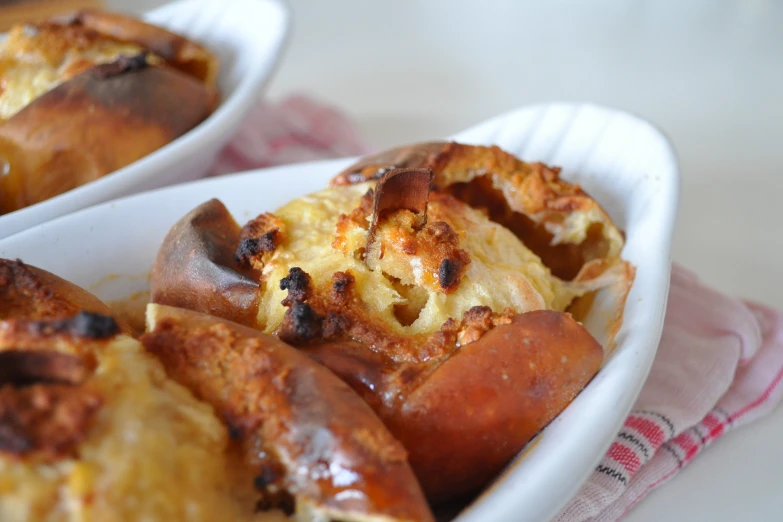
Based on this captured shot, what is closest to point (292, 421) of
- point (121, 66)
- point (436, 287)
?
point (436, 287)

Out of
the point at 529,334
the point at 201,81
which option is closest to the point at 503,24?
the point at 201,81

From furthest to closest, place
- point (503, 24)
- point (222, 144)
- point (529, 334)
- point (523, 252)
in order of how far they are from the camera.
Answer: point (503, 24), point (222, 144), point (523, 252), point (529, 334)

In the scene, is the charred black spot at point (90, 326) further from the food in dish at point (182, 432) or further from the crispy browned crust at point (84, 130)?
the crispy browned crust at point (84, 130)

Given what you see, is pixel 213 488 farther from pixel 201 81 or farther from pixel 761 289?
pixel 761 289

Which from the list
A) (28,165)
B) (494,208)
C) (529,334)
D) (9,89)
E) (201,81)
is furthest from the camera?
(201,81)

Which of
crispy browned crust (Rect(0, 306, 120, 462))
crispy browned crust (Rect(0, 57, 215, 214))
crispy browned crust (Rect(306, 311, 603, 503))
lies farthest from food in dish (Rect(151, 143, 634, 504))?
crispy browned crust (Rect(0, 57, 215, 214))

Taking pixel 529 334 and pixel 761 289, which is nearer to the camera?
pixel 529 334

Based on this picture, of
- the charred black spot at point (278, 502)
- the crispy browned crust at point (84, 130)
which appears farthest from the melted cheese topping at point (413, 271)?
the crispy browned crust at point (84, 130)
